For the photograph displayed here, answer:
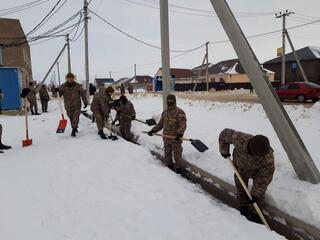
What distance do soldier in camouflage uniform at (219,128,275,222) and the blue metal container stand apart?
16.9m

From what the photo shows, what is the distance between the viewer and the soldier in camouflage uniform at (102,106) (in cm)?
993

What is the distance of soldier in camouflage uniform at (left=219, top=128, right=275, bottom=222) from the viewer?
4387 mm

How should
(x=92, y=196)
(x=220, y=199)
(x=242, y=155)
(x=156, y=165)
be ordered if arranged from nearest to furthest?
1. (x=242, y=155)
2. (x=92, y=196)
3. (x=220, y=199)
4. (x=156, y=165)

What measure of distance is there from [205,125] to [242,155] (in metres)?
5.62

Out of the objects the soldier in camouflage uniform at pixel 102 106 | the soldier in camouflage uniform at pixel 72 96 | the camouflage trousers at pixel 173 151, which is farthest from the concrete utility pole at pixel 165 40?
the camouflage trousers at pixel 173 151

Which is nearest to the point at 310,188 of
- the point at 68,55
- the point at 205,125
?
the point at 205,125

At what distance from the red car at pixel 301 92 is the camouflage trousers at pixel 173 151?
1575 cm

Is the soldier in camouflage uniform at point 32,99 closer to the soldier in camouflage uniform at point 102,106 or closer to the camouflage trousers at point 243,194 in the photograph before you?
the soldier in camouflage uniform at point 102,106

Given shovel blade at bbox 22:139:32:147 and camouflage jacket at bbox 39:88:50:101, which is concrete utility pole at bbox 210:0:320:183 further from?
camouflage jacket at bbox 39:88:50:101

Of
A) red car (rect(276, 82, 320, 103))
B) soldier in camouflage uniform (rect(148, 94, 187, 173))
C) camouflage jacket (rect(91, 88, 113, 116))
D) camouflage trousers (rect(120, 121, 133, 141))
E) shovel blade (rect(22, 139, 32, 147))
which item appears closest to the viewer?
soldier in camouflage uniform (rect(148, 94, 187, 173))

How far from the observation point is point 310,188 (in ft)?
16.0

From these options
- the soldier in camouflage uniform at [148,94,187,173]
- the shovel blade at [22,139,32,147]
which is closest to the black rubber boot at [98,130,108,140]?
the shovel blade at [22,139,32,147]

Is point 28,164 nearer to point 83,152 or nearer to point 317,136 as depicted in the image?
point 83,152

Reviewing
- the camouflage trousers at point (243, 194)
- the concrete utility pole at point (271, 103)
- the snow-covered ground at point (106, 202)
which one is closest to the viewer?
the snow-covered ground at point (106, 202)
